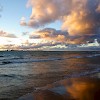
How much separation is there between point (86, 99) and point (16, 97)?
4.23 metres

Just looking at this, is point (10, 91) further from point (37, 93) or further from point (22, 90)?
point (37, 93)

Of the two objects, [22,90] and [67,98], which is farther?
[22,90]

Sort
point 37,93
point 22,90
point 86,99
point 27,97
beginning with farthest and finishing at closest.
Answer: point 22,90 → point 37,93 → point 27,97 → point 86,99

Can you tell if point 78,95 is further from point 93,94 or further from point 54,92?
point 54,92

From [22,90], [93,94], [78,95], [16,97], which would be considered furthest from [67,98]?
[22,90]

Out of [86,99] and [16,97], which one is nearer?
[86,99]

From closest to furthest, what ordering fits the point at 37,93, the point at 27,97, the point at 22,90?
the point at 27,97
the point at 37,93
the point at 22,90

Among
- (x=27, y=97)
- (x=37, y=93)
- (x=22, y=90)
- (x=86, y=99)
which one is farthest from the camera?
(x=22, y=90)

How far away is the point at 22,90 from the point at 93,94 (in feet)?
16.6

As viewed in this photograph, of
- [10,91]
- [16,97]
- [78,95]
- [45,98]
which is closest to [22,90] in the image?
[10,91]

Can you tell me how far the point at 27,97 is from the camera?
42.8ft

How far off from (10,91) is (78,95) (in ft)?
15.8

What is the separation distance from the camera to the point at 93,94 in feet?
44.3

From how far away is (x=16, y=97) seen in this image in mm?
13133
